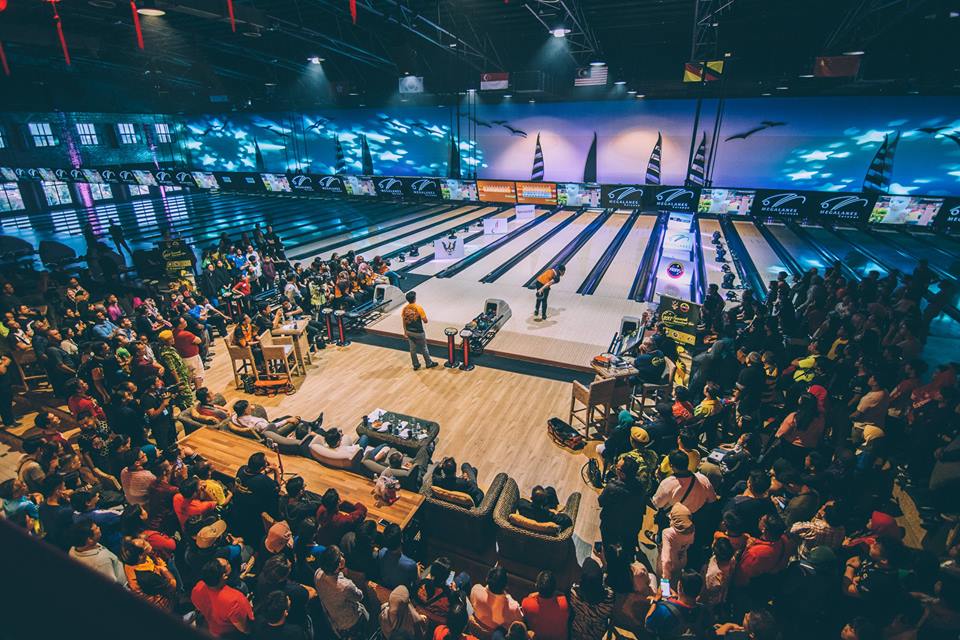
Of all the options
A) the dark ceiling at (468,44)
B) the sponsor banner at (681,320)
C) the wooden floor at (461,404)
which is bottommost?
the wooden floor at (461,404)

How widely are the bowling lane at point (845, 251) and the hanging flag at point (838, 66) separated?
531 centimetres

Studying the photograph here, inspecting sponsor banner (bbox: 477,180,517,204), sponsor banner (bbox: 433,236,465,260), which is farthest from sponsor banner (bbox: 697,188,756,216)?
sponsor banner (bbox: 433,236,465,260)

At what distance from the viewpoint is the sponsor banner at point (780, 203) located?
18703 millimetres

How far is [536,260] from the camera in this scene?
15914mm

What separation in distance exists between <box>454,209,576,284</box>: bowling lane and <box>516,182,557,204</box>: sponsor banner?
36.5 inches

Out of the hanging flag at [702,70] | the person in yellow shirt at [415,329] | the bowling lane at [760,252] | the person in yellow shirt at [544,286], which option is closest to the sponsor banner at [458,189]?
the hanging flag at [702,70]

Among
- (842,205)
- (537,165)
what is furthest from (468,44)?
(842,205)

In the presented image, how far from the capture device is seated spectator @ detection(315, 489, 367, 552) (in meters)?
4.16

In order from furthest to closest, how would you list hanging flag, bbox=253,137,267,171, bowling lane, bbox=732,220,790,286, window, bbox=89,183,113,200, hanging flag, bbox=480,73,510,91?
hanging flag, bbox=253,137,267,171, window, bbox=89,183,113,200, hanging flag, bbox=480,73,510,91, bowling lane, bbox=732,220,790,286

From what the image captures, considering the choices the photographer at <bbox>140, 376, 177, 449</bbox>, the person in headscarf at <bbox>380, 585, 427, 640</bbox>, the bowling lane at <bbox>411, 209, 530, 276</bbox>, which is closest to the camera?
the person in headscarf at <bbox>380, 585, 427, 640</bbox>

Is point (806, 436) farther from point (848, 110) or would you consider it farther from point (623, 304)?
point (848, 110)

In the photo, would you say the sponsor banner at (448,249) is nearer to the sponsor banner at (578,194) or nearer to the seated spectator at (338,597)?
the sponsor banner at (578,194)

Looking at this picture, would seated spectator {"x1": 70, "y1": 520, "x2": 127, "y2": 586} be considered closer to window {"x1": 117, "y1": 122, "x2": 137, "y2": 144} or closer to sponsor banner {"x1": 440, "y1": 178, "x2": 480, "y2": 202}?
sponsor banner {"x1": 440, "y1": 178, "x2": 480, "y2": 202}

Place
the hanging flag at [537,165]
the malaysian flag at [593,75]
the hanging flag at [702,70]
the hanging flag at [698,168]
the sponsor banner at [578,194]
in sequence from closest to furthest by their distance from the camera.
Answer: the hanging flag at [702,70] → the malaysian flag at [593,75] → the hanging flag at [698,168] → the sponsor banner at [578,194] → the hanging flag at [537,165]
